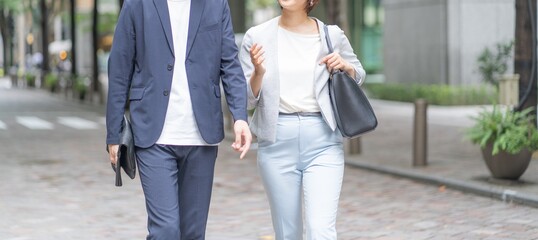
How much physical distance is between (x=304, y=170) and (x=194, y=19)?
0.94 metres

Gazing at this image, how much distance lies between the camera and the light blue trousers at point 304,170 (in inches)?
199

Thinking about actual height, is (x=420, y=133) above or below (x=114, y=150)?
below

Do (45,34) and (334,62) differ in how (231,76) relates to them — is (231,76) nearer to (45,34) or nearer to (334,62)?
(334,62)

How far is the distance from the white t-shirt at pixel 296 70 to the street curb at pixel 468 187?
5316 millimetres

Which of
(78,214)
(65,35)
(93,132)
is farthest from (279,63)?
(65,35)

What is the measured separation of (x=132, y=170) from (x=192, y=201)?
338mm

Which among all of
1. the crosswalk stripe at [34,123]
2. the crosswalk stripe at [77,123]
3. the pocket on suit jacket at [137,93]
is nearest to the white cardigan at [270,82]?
the pocket on suit jacket at [137,93]

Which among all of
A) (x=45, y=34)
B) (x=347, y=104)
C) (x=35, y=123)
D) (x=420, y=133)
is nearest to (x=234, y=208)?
(x=420, y=133)

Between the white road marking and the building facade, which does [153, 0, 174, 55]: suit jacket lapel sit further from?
the building facade

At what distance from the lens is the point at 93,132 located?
69.5ft

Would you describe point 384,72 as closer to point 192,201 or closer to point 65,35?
point 192,201

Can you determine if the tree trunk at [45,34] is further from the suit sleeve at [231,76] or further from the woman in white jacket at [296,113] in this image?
the suit sleeve at [231,76]

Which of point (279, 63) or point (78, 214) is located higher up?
point (279, 63)

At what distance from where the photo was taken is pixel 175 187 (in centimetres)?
479
